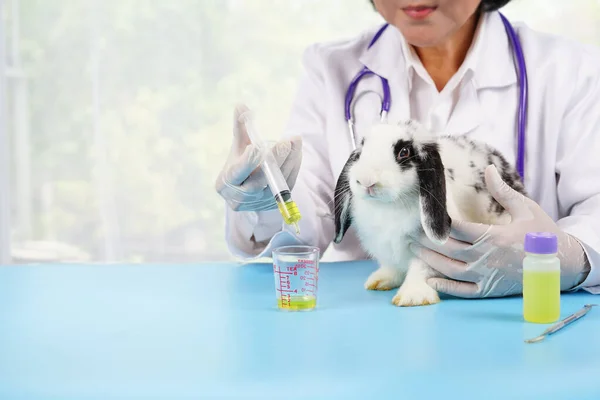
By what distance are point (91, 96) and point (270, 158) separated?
2.13m

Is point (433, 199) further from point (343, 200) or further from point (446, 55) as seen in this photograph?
point (446, 55)

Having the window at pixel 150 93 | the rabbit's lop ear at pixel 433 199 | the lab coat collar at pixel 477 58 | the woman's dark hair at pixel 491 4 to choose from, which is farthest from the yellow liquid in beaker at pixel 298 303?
the window at pixel 150 93

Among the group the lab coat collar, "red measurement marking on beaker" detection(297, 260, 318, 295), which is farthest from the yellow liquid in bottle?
the lab coat collar

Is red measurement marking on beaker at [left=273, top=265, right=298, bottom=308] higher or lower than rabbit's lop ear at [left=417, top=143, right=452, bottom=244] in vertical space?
lower

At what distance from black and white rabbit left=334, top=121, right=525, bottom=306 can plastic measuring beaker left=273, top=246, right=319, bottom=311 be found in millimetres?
135

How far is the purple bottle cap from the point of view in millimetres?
1055

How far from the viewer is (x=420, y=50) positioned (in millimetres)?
1725

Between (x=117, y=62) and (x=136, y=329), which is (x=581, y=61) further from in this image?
(x=117, y=62)

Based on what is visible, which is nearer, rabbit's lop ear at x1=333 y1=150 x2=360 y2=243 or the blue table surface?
the blue table surface

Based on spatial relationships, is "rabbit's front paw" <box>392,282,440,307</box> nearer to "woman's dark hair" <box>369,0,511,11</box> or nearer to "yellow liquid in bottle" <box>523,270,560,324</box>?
"yellow liquid in bottle" <box>523,270,560,324</box>

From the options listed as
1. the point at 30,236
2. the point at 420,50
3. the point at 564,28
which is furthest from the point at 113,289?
the point at 564,28

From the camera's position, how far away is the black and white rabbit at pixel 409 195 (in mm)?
1148

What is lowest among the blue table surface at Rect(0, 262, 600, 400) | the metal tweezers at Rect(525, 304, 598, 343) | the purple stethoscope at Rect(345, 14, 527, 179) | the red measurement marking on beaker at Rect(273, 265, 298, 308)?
the blue table surface at Rect(0, 262, 600, 400)

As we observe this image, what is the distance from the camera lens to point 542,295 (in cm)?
108
